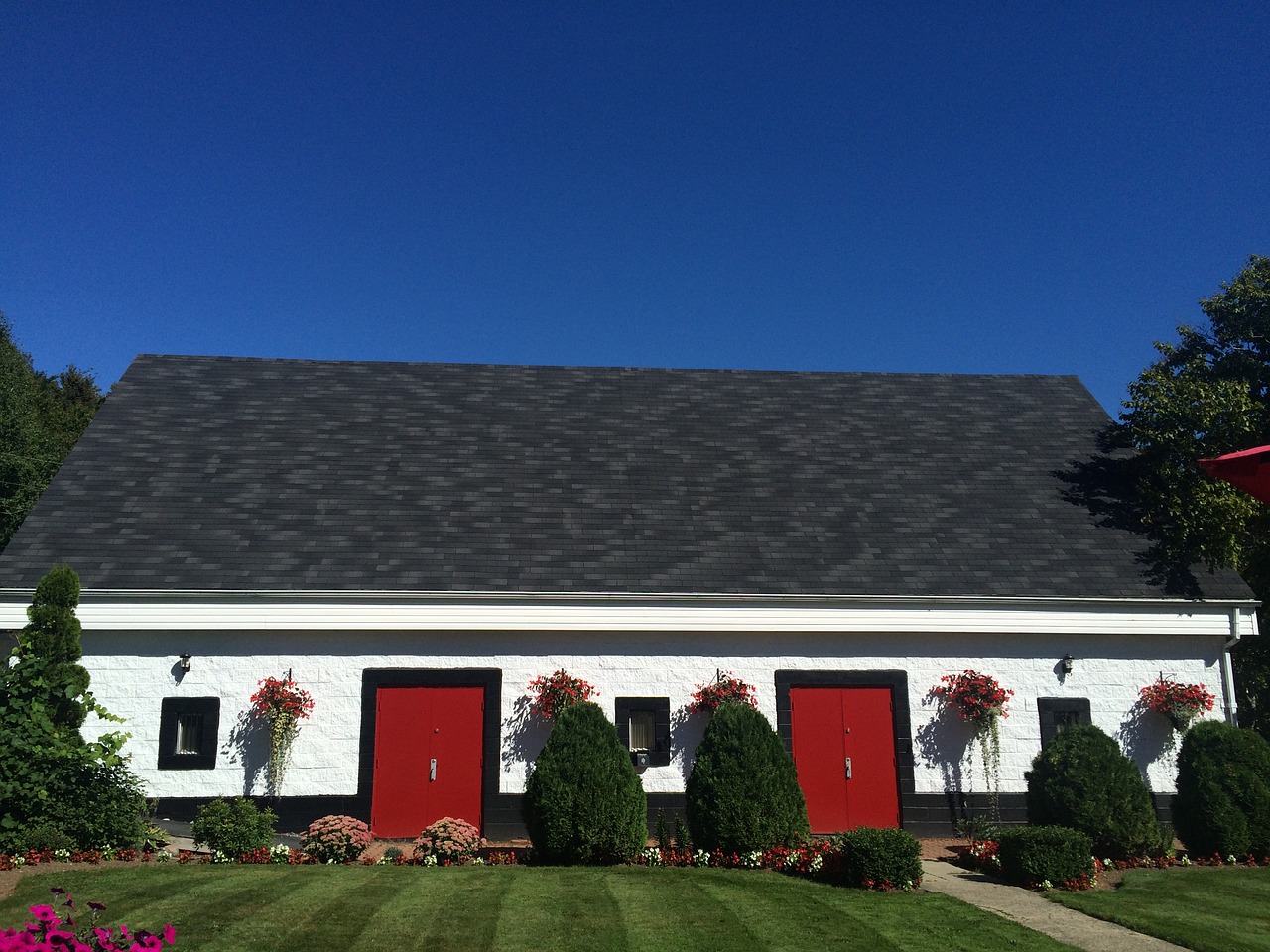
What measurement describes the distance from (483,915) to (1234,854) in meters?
10.1

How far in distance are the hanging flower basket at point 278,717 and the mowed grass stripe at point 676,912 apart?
5604 millimetres

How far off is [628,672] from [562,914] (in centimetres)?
583

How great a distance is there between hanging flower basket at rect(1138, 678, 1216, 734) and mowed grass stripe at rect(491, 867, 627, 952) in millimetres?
9404

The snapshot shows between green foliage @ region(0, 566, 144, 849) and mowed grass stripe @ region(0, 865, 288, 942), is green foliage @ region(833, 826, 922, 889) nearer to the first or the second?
mowed grass stripe @ region(0, 865, 288, 942)

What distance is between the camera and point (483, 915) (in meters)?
9.40

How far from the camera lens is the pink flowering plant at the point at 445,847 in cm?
1234

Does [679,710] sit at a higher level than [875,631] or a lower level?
lower

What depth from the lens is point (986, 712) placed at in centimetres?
1509

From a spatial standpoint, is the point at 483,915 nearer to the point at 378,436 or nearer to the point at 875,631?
the point at 875,631

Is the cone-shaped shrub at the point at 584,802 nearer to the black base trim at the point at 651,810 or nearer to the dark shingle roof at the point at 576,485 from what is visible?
the black base trim at the point at 651,810

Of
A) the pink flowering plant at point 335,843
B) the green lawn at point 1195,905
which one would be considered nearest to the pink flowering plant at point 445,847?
the pink flowering plant at point 335,843

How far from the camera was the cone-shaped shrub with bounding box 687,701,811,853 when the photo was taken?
40.4 feet

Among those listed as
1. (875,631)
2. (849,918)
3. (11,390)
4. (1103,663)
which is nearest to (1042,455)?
(1103,663)

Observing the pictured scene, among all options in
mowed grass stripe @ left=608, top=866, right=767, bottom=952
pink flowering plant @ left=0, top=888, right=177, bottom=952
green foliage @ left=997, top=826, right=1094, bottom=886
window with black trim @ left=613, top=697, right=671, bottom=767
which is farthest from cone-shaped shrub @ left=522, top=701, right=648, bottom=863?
pink flowering plant @ left=0, top=888, right=177, bottom=952
